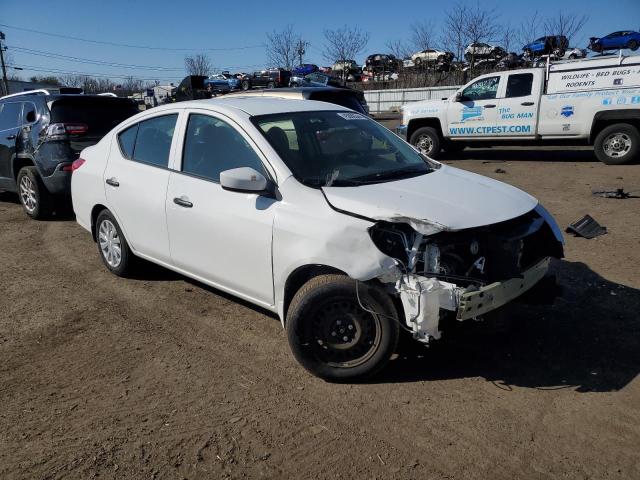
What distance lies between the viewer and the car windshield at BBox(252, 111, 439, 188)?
3.67 meters

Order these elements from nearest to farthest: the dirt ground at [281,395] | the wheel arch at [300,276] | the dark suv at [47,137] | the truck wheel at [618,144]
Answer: the dirt ground at [281,395]
the wheel arch at [300,276]
the dark suv at [47,137]
the truck wheel at [618,144]

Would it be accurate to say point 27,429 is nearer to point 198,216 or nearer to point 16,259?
point 198,216

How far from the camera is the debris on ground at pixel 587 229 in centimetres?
629

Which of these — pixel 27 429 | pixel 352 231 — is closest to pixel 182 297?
pixel 27 429

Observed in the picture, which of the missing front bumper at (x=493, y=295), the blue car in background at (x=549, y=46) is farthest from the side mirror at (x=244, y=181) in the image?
the blue car in background at (x=549, y=46)

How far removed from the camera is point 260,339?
397 centimetres

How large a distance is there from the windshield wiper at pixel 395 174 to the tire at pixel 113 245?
8.36ft

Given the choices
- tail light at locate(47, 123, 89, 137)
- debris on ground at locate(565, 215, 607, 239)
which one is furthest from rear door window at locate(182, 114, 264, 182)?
debris on ground at locate(565, 215, 607, 239)

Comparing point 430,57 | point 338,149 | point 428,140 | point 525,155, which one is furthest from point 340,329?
point 430,57

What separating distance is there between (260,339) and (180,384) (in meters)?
0.77

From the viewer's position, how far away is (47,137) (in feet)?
24.1

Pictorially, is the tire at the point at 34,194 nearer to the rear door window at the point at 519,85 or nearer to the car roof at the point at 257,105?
the car roof at the point at 257,105

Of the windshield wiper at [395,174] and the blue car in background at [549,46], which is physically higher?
the blue car in background at [549,46]

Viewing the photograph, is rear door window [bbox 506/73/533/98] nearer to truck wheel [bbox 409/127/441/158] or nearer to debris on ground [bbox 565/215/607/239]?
truck wheel [bbox 409/127/441/158]
